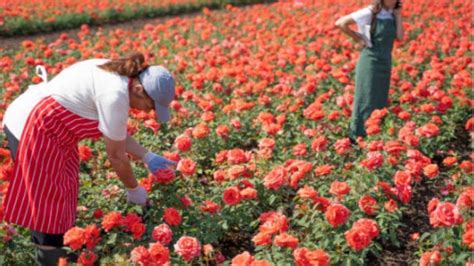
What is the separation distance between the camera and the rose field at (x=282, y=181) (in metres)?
2.54

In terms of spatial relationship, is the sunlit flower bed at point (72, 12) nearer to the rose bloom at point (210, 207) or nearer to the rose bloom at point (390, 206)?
the rose bloom at point (210, 207)

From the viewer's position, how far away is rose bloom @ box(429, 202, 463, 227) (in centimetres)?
252

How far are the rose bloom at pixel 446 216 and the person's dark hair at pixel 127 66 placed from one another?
65.8 inches

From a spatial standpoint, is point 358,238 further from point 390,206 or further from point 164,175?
point 164,175

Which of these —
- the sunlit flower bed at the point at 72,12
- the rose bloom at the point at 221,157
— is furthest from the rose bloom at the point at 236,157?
the sunlit flower bed at the point at 72,12

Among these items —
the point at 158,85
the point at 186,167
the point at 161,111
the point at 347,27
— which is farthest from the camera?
the point at 347,27

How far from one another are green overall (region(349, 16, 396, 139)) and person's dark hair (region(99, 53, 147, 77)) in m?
2.45

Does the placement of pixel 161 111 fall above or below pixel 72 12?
below

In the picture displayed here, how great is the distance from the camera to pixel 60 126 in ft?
8.26

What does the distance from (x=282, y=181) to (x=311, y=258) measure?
73 cm

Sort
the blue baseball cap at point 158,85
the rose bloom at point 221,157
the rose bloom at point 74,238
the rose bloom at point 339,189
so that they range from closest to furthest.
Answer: the rose bloom at point 74,238, the blue baseball cap at point 158,85, the rose bloom at point 339,189, the rose bloom at point 221,157

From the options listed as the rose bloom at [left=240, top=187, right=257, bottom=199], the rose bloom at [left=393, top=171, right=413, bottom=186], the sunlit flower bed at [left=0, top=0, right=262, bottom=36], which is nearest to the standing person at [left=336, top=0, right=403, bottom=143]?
the rose bloom at [left=393, top=171, right=413, bottom=186]

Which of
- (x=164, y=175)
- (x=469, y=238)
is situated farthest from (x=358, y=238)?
(x=164, y=175)

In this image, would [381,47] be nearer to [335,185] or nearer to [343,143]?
[343,143]
